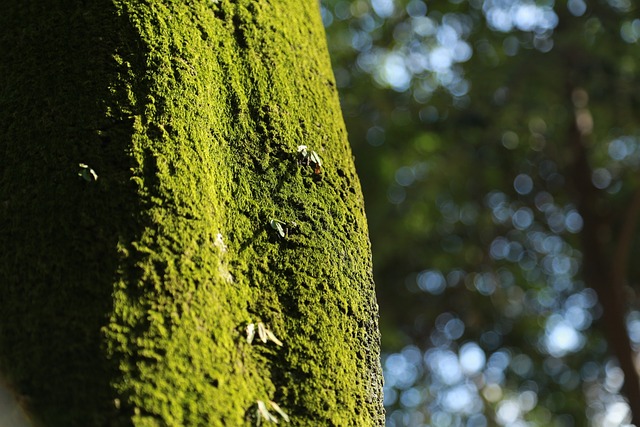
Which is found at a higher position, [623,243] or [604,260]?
[623,243]

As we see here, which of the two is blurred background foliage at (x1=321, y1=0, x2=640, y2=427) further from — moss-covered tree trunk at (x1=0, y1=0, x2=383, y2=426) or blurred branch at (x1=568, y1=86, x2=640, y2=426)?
moss-covered tree trunk at (x1=0, y1=0, x2=383, y2=426)

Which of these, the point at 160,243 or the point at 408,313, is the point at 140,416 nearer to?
the point at 160,243

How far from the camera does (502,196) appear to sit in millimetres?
11422

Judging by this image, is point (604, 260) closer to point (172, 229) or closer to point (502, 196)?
point (502, 196)

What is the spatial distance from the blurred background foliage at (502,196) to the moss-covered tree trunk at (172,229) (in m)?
7.04

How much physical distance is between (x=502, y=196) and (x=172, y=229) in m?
10.1

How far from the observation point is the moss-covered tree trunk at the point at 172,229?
171cm

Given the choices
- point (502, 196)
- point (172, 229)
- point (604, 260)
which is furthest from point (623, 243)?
point (172, 229)

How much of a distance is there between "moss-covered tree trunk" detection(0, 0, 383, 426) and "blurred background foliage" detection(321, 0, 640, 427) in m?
7.04

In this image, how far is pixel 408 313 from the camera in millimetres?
12320

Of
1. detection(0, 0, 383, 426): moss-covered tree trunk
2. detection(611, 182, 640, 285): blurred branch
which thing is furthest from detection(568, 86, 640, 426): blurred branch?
detection(0, 0, 383, 426): moss-covered tree trunk

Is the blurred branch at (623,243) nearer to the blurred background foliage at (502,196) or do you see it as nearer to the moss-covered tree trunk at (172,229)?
the blurred background foliage at (502,196)

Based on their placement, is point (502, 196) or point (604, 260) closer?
point (604, 260)

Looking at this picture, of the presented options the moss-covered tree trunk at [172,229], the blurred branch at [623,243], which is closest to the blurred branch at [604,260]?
the blurred branch at [623,243]
